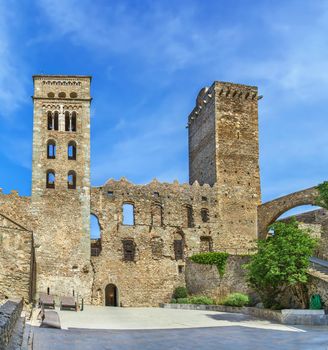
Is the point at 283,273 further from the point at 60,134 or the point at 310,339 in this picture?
the point at 60,134

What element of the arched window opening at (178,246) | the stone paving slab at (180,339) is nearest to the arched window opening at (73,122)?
the arched window opening at (178,246)

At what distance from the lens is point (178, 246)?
129 feet

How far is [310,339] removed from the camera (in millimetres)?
15602

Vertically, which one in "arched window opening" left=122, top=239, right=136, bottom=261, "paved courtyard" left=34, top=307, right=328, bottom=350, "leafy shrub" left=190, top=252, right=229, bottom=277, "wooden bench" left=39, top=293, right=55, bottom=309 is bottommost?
"paved courtyard" left=34, top=307, right=328, bottom=350

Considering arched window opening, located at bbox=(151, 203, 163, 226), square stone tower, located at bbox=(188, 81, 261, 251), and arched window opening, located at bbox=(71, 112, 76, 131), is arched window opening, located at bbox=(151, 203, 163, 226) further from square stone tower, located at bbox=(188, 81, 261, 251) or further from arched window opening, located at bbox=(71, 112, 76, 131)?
arched window opening, located at bbox=(71, 112, 76, 131)

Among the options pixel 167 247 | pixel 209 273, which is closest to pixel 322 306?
pixel 209 273

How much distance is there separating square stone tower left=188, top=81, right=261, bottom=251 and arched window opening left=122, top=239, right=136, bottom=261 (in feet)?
21.6

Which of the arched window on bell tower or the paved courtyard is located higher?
the arched window on bell tower

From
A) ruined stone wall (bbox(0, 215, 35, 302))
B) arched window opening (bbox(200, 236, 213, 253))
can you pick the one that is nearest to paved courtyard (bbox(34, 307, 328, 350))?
ruined stone wall (bbox(0, 215, 35, 302))

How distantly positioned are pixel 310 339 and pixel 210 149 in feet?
92.2

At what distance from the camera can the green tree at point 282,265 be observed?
24.1 metres

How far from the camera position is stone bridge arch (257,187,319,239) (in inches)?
1481

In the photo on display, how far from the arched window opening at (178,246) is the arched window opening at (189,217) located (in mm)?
1036

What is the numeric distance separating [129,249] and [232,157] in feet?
35.4
